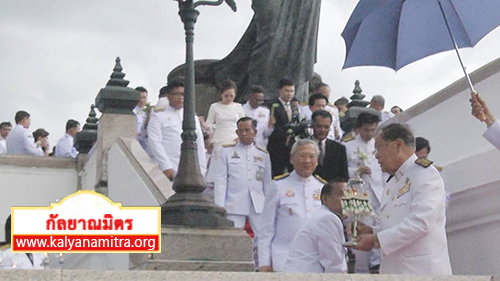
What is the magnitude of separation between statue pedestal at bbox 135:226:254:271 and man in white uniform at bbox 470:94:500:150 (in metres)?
2.70

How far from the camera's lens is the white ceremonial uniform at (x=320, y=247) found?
6684 millimetres

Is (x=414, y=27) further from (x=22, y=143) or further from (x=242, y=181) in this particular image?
(x=22, y=143)

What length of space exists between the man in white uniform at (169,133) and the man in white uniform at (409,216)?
17.9 feet

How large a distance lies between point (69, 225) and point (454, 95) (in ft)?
14.9

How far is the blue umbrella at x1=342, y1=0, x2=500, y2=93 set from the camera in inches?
297

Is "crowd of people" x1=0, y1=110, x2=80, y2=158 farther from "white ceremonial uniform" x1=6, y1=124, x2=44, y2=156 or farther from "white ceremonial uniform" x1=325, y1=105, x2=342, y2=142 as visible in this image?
"white ceremonial uniform" x1=325, y1=105, x2=342, y2=142

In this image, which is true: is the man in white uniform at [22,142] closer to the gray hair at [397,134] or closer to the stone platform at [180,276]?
the gray hair at [397,134]

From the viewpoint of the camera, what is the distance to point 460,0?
7.60 metres

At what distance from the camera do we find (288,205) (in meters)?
8.71

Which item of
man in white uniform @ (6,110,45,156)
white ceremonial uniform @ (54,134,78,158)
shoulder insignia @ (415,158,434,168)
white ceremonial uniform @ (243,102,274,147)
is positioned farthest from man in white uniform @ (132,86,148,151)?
shoulder insignia @ (415,158,434,168)

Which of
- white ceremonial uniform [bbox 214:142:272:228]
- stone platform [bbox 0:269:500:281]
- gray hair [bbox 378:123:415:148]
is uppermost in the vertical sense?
white ceremonial uniform [bbox 214:142:272:228]

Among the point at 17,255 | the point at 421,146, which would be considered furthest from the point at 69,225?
the point at 421,146

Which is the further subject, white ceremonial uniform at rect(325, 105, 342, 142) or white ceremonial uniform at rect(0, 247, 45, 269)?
white ceremonial uniform at rect(325, 105, 342, 142)

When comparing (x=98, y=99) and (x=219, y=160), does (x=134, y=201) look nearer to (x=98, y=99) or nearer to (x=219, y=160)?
(x=219, y=160)
